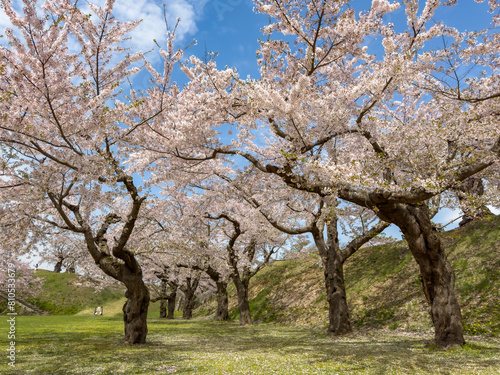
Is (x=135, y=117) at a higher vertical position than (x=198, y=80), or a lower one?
lower

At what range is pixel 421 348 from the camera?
11406 millimetres

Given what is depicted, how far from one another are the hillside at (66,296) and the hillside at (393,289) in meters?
27.7

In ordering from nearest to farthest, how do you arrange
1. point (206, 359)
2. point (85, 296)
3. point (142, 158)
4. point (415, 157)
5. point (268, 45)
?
point (206, 359) < point (268, 45) < point (415, 157) < point (142, 158) < point (85, 296)

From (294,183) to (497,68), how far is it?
8.60 metres

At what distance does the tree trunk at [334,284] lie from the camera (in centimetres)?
1608

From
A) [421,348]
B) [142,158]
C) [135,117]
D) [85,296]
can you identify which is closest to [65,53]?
[135,117]

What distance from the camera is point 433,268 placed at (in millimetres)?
11562

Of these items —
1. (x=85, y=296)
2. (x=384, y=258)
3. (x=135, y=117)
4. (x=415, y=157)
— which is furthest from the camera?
(x=85, y=296)

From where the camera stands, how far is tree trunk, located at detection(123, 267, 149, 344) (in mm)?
12570

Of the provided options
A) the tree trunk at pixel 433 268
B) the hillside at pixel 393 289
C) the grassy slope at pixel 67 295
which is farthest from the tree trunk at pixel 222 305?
the grassy slope at pixel 67 295

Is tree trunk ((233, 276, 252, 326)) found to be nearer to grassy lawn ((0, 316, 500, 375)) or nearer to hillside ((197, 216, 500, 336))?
hillside ((197, 216, 500, 336))

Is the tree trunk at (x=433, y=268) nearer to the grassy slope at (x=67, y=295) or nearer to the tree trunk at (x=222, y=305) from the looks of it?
the tree trunk at (x=222, y=305)

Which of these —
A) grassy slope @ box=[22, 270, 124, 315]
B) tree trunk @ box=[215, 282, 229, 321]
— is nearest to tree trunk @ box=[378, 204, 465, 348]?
tree trunk @ box=[215, 282, 229, 321]

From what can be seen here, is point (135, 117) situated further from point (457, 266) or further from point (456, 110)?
point (457, 266)
